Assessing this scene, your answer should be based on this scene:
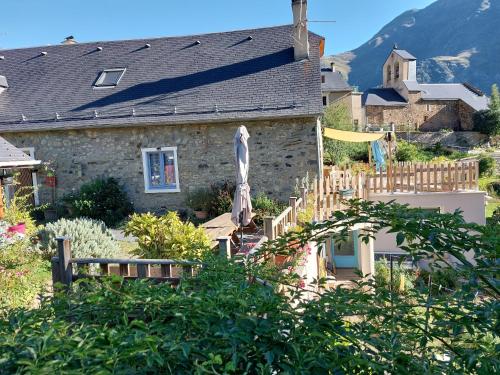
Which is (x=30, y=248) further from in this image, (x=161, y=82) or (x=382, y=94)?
(x=382, y=94)

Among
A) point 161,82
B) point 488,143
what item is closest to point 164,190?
point 161,82

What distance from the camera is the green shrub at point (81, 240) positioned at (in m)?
7.73

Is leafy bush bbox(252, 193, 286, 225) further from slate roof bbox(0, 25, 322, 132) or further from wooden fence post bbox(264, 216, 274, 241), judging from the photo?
wooden fence post bbox(264, 216, 274, 241)

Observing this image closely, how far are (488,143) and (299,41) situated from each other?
3372 cm

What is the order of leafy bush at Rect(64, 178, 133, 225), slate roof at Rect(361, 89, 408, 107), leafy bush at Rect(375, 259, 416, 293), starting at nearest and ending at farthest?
leafy bush at Rect(375, 259, 416, 293), leafy bush at Rect(64, 178, 133, 225), slate roof at Rect(361, 89, 408, 107)

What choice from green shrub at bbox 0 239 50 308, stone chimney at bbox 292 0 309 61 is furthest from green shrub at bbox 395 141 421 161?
green shrub at bbox 0 239 50 308

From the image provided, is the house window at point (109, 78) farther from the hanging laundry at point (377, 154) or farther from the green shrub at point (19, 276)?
the hanging laundry at point (377, 154)

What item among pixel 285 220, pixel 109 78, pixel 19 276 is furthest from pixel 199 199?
pixel 19 276

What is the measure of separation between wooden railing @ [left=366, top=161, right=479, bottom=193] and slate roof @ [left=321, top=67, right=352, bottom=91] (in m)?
27.4

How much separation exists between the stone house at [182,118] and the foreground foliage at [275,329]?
34.1ft

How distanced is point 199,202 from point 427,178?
6.57 metres

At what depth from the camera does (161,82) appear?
14.8m

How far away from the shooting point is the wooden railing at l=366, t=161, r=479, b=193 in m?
12.1

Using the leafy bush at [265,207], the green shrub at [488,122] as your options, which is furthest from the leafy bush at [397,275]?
the green shrub at [488,122]
